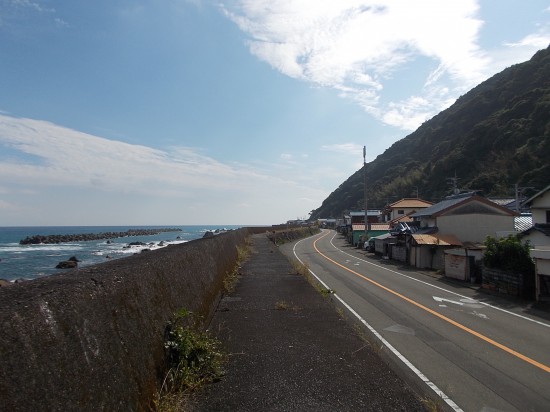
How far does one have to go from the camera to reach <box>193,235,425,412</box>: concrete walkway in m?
4.64

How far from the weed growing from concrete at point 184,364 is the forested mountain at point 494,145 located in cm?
4907

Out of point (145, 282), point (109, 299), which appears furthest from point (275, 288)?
point (109, 299)

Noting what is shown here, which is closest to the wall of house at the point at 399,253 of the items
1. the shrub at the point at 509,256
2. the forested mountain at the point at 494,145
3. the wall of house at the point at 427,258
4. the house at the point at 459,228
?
the house at the point at 459,228

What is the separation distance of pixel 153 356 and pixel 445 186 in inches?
3677

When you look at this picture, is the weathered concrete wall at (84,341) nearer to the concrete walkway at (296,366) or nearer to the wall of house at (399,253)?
the concrete walkway at (296,366)

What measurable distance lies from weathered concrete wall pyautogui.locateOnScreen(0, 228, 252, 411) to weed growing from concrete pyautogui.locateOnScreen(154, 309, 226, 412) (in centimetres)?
18

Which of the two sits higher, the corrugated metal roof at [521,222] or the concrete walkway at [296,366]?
the corrugated metal roof at [521,222]

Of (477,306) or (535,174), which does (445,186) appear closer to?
(535,174)

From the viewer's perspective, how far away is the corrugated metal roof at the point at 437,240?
29.4 metres

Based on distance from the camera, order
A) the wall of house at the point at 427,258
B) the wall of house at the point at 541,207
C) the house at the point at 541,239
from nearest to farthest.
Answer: the house at the point at 541,239
the wall of house at the point at 541,207
the wall of house at the point at 427,258

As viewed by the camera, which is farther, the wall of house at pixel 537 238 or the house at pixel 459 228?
the house at pixel 459 228

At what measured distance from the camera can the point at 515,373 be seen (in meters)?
8.65

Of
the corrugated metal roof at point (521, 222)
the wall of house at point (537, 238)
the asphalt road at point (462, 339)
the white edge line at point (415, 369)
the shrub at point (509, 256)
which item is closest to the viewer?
the white edge line at point (415, 369)

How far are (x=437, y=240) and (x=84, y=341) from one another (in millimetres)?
30148
